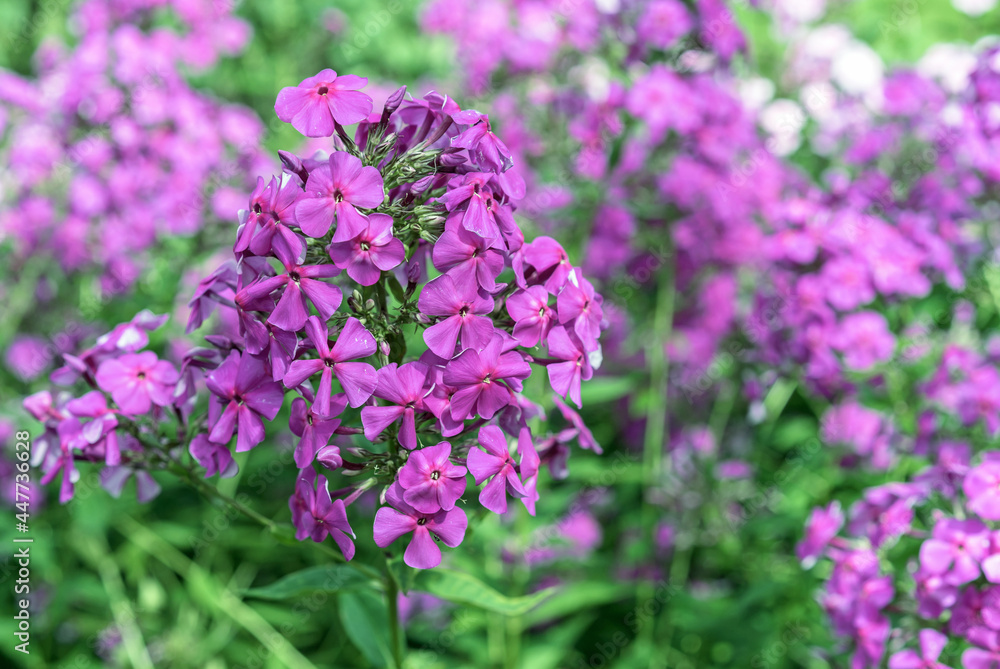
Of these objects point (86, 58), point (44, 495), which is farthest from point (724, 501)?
point (86, 58)

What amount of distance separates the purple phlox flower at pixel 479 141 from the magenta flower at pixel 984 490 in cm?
135

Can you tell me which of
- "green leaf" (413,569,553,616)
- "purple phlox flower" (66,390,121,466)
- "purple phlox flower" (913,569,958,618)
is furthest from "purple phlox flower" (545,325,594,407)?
"purple phlox flower" (913,569,958,618)

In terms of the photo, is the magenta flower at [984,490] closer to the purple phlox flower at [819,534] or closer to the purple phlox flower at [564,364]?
the purple phlox flower at [819,534]

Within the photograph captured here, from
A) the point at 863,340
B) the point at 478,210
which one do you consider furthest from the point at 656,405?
the point at 478,210

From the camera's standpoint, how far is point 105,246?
12.5ft

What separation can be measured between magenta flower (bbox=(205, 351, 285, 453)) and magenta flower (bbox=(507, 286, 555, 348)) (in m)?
0.45

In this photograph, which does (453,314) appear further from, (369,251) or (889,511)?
(889,511)

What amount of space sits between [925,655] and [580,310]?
1244mm

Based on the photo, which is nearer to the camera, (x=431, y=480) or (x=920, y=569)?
(x=431, y=480)

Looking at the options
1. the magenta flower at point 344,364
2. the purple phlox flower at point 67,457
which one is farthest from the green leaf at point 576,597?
the magenta flower at point 344,364

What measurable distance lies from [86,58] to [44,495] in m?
1.97

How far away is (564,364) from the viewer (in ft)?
5.32

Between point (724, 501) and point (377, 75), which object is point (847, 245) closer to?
point (724, 501)

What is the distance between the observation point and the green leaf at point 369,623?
2.15 meters
